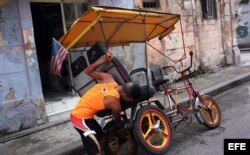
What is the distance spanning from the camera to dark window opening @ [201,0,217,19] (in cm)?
1262

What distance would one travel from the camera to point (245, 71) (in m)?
11.9

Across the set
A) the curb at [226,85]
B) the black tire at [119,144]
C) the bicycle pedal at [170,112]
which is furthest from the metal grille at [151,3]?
the black tire at [119,144]

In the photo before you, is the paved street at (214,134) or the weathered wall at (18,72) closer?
the paved street at (214,134)

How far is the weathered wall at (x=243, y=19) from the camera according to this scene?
20562 mm

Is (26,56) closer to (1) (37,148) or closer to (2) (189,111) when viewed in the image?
(1) (37,148)

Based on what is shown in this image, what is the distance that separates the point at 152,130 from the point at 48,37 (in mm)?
5372

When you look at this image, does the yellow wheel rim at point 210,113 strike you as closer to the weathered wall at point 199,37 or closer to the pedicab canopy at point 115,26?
the pedicab canopy at point 115,26

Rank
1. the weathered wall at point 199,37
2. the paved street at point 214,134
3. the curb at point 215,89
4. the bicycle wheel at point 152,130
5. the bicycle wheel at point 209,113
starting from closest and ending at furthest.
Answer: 1. the bicycle wheel at point 152,130
2. the paved street at point 214,134
3. the curb at point 215,89
4. the bicycle wheel at point 209,113
5. the weathered wall at point 199,37

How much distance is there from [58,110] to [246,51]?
1422 cm

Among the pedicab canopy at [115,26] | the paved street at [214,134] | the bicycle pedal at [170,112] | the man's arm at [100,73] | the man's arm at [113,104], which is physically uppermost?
the pedicab canopy at [115,26]

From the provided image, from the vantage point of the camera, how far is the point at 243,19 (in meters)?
20.8

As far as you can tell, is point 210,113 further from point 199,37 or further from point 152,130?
point 199,37

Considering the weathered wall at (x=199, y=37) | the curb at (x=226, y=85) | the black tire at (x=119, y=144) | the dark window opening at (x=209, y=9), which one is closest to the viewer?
the black tire at (x=119, y=144)

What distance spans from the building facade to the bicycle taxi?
0.50 metres
